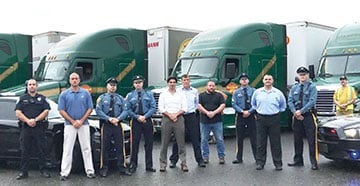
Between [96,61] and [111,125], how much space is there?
5894 millimetres

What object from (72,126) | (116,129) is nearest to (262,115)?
(116,129)

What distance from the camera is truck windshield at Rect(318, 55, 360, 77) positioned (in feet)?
41.5

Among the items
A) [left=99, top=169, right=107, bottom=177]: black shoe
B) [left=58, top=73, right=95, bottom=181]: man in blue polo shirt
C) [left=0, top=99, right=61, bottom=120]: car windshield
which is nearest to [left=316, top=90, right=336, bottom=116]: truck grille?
[left=99, top=169, right=107, bottom=177]: black shoe

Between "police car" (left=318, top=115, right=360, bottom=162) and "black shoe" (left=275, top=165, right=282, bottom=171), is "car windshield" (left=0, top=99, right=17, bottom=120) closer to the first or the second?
"black shoe" (left=275, top=165, right=282, bottom=171)

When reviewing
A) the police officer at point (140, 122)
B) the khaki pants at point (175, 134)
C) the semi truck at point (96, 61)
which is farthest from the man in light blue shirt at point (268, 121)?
the semi truck at point (96, 61)

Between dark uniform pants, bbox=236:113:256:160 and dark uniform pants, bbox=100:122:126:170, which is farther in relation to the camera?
dark uniform pants, bbox=236:113:256:160

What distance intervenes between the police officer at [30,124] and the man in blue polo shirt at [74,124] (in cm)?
38

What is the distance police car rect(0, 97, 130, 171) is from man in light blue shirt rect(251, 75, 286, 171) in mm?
2382

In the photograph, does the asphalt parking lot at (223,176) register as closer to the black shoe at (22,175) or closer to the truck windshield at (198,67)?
the black shoe at (22,175)

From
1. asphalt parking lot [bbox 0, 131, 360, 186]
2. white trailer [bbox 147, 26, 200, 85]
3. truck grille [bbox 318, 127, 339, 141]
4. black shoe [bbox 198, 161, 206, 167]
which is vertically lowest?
asphalt parking lot [bbox 0, 131, 360, 186]

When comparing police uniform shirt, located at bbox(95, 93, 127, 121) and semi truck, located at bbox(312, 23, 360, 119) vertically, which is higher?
semi truck, located at bbox(312, 23, 360, 119)

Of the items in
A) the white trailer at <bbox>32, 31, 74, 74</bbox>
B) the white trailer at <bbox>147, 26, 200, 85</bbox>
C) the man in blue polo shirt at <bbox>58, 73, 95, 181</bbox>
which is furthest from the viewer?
the white trailer at <bbox>32, 31, 74, 74</bbox>

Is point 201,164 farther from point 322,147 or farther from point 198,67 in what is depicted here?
point 198,67

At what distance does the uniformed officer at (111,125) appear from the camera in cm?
821
